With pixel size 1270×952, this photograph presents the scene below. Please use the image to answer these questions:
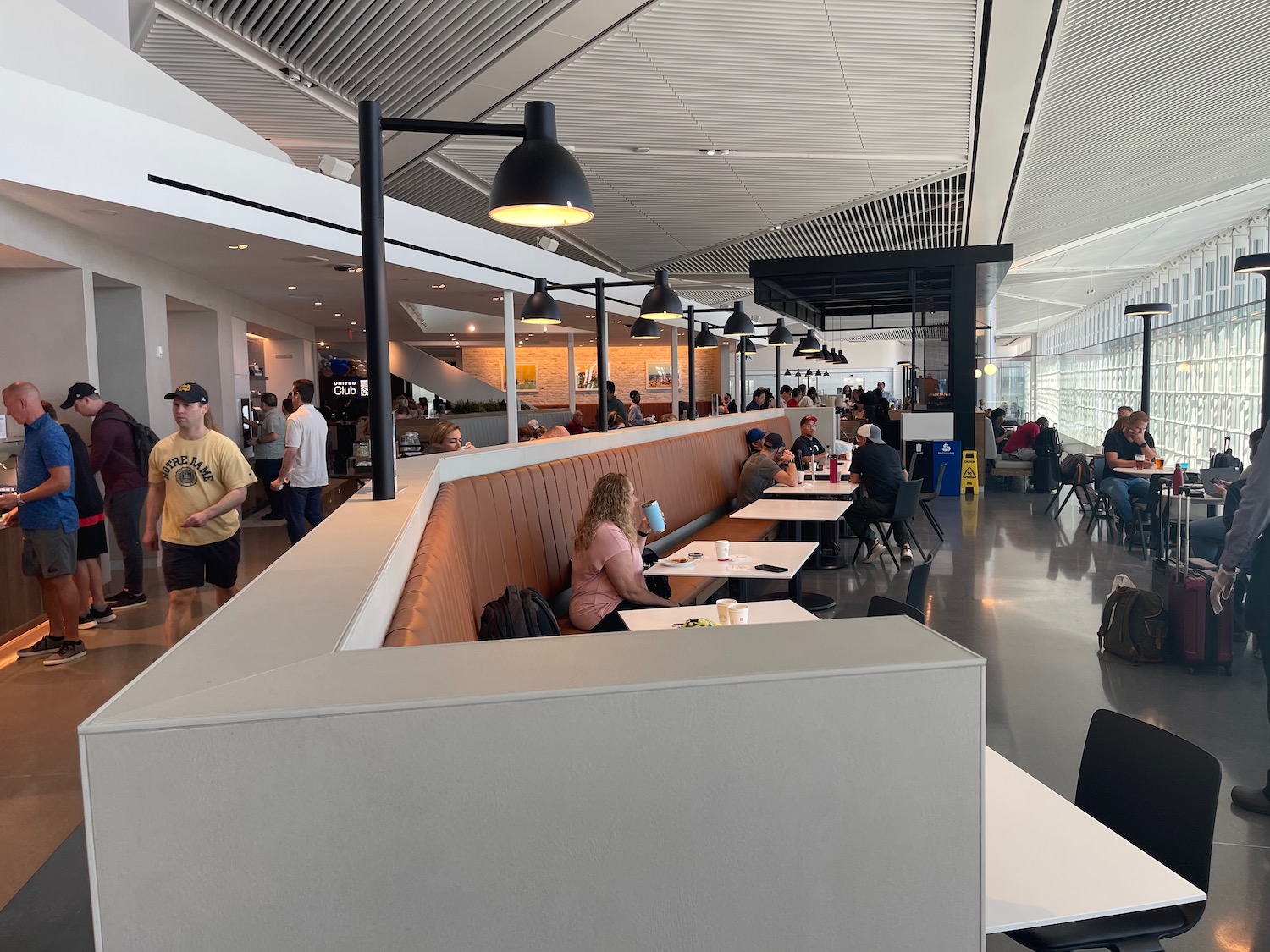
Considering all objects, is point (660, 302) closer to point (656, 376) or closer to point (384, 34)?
point (384, 34)

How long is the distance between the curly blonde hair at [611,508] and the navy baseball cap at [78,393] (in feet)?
14.1

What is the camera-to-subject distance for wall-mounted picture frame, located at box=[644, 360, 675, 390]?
24.6m

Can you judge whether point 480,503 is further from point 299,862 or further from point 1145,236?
point 1145,236

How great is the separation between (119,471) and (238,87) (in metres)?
3.78

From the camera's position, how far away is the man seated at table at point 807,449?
982 centimetres

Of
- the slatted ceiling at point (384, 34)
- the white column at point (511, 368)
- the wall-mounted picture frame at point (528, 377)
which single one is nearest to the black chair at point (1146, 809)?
the slatted ceiling at point (384, 34)

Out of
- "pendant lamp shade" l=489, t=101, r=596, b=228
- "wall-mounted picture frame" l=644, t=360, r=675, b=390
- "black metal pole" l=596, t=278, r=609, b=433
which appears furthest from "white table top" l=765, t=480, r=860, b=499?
"wall-mounted picture frame" l=644, t=360, r=675, b=390

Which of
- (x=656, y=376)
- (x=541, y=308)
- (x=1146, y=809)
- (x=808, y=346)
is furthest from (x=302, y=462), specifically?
(x=656, y=376)

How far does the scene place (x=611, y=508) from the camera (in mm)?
4266

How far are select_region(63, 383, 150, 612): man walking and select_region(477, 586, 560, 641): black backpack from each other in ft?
14.6

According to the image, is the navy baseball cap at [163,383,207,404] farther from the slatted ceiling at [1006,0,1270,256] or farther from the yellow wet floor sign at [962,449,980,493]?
the yellow wet floor sign at [962,449,980,493]

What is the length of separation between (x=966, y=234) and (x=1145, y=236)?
12.0 feet

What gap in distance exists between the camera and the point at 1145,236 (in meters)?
14.9

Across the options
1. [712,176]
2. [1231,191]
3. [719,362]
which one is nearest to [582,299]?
[712,176]
